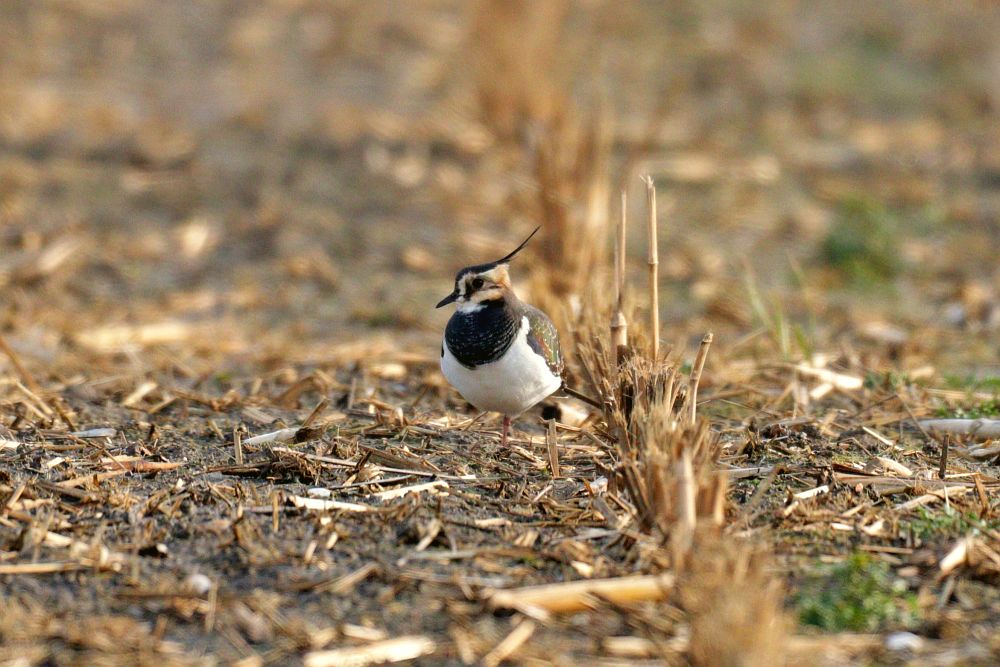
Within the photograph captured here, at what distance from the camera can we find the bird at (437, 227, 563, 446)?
15.3ft

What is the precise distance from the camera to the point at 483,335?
15.3ft

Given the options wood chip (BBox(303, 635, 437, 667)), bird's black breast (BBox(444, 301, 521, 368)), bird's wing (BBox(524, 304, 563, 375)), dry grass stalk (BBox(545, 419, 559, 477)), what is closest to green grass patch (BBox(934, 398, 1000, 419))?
bird's wing (BBox(524, 304, 563, 375))

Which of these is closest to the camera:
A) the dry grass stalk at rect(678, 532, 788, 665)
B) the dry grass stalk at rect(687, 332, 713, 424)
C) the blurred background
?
the dry grass stalk at rect(678, 532, 788, 665)

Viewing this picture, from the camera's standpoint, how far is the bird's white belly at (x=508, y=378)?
4645 mm

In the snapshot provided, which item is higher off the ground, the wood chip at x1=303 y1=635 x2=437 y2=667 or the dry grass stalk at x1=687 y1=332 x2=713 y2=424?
the dry grass stalk at x1=687 y1=332 x2=713 y2=424

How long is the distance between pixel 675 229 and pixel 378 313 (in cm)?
259

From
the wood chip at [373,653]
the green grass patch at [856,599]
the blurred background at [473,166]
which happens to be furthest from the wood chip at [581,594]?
the blurred background at [473,166]

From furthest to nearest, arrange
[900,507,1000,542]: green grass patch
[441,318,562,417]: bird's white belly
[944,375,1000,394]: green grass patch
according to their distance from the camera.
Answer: [944,375,1000,394]: green grass patch, [441,318,562,417]: bird's white belly, [900,507,1000,542]: green grass patch

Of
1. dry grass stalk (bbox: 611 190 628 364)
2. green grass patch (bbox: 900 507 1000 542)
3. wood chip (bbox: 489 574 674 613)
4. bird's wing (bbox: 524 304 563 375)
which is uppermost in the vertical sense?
dry grass stalk (bbox: 611 190 628 364)

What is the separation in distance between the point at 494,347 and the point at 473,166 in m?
5.51

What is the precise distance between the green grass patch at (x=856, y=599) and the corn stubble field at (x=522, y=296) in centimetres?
1

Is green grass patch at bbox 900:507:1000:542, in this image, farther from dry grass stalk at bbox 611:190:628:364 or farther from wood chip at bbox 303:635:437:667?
wood chip at bbox 303:635:437:667

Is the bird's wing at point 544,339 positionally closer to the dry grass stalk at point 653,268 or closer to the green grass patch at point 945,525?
the dry grass stalk at point 653,268

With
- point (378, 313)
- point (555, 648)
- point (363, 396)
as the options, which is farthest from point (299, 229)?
point (555, 648)
